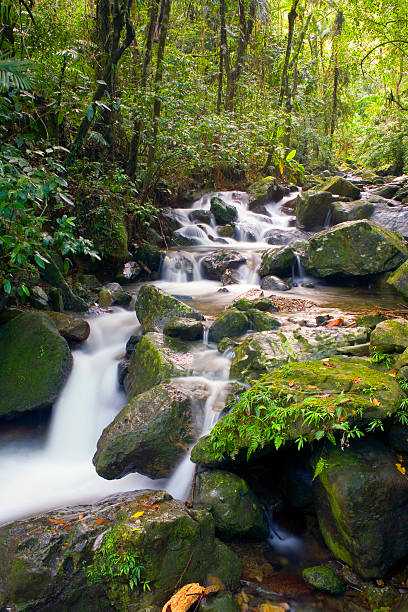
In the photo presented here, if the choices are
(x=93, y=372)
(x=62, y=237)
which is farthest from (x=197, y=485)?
(x=62, y=237)

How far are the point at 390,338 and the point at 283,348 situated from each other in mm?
1128

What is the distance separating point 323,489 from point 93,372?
136 inches

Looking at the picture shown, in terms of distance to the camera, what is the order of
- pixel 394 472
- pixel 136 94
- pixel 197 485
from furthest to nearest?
pixel 136 94 → pixel 197 485 → pixel 394 472

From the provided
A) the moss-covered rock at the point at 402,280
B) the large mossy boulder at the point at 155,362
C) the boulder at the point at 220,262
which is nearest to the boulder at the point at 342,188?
the boulder at the point at 220,262

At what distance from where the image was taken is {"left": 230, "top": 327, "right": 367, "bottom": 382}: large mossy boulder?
179 inches

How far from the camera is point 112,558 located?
276 centimetres

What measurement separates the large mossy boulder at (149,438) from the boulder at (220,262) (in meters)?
5.91

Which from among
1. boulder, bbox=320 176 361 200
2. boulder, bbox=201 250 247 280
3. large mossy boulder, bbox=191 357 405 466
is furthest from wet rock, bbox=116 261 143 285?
boulder, bbox=320 176 361 200

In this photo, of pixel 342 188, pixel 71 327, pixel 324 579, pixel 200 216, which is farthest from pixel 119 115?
pixel 324 579

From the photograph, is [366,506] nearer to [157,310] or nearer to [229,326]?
[229,326]

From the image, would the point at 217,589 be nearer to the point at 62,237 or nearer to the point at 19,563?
the point at 19,563

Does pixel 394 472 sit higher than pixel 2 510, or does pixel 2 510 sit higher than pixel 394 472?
pixel 394 472

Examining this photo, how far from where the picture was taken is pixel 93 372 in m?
5.60

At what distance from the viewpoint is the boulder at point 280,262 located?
30.2 ft
